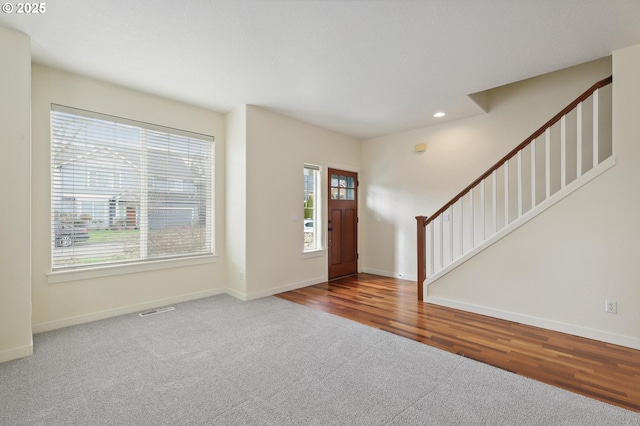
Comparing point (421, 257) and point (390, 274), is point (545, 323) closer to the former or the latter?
point (421, 257)

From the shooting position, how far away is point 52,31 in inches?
100

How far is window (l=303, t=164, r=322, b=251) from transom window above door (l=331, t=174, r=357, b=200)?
0.38 meters

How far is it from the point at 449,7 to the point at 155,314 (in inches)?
172

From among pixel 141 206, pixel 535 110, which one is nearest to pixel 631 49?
pixel 535 110

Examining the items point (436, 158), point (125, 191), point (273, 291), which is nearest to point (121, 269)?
point (125, 191)

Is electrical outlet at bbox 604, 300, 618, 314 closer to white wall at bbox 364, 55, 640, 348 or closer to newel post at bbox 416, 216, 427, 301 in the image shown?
white wall at bbox 364, 55, 640, 348

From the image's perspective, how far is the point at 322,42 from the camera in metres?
2.66

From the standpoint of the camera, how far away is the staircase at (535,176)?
3.09 metres

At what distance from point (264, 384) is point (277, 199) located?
2.91 metres

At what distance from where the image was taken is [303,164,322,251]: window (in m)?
5.41

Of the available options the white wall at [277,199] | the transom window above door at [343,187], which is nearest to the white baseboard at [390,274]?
the white wall at [277,199]

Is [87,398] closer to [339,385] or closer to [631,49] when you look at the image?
[339,385]

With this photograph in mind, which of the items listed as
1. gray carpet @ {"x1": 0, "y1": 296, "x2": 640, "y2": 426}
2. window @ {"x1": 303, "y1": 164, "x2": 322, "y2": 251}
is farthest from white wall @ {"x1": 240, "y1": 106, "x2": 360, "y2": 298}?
gray carpet @ {"x1": 0, "y1": 296, "x2": 640, "y2": 426}

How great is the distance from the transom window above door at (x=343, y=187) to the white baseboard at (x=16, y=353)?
14.6 feet
